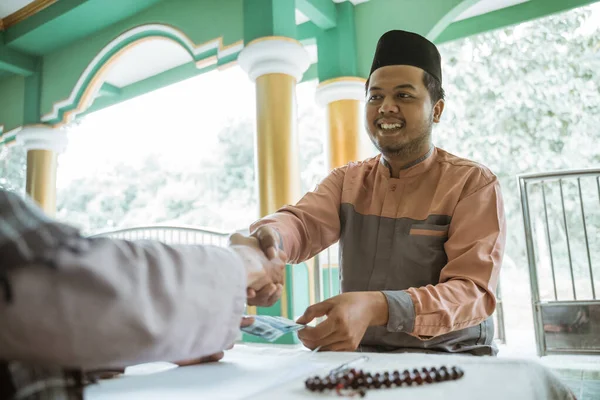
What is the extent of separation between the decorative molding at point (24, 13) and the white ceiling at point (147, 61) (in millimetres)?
1086

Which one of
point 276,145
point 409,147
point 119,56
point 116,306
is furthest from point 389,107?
point 119,56

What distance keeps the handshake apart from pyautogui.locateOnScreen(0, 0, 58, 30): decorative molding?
583 centimetres

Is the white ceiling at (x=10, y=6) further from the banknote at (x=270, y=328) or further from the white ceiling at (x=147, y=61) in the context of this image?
the banknote at (x=270, y=328)

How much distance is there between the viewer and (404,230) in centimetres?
166

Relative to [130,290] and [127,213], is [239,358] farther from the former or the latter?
[127,213]

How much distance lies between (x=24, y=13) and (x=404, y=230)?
651cm

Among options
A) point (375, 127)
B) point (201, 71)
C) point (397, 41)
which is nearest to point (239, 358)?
point (375, 127)

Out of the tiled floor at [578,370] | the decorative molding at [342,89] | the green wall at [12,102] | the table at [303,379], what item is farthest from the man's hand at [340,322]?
the green wall at [12,102]

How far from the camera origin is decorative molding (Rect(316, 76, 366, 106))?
491 cm

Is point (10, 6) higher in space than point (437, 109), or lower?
higher

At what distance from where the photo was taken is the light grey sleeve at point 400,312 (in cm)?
126

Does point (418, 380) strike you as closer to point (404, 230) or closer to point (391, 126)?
point (404, 230)

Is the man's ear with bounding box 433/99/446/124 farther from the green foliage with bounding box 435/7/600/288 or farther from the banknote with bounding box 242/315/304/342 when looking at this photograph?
the green foliage with bounding box 435/7/600/288

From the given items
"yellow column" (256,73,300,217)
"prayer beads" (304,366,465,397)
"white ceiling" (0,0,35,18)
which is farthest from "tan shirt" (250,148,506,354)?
"white ceiling" (0,0,35,18)
